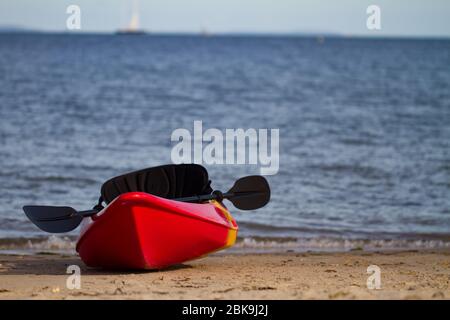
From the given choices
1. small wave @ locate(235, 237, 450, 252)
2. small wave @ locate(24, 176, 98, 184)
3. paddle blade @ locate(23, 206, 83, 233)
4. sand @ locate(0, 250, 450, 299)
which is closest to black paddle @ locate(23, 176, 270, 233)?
paddle blade @ locate(23, 206, 83, 233)

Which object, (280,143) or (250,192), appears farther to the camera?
(280,143)

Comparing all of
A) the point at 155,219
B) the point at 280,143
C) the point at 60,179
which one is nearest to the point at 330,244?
the point at 155,219

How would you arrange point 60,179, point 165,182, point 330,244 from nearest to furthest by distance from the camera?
point 165,182 < point 330,244 < point 60,179

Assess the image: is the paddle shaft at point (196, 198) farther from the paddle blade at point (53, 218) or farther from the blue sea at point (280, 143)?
the blue sea at point (280, 143)

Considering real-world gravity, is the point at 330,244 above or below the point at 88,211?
below

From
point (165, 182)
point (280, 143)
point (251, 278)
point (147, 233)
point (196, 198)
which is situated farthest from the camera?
point (280, 143)

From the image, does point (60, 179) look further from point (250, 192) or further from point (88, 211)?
point (88, 211)

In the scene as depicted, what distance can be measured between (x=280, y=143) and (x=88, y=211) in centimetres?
1263

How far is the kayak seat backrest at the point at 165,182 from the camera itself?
9.45m

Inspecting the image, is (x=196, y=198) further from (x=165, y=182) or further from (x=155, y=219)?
(x=155, y=219)

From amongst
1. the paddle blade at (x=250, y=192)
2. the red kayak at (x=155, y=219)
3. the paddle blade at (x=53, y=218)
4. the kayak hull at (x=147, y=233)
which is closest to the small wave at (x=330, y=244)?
the paddle blade at (x=250, y=192)

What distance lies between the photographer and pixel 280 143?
21.2m

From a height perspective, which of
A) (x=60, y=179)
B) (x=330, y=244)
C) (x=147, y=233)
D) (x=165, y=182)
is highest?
(x=165, y=182)

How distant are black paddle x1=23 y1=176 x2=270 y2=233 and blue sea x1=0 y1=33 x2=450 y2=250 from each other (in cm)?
163
